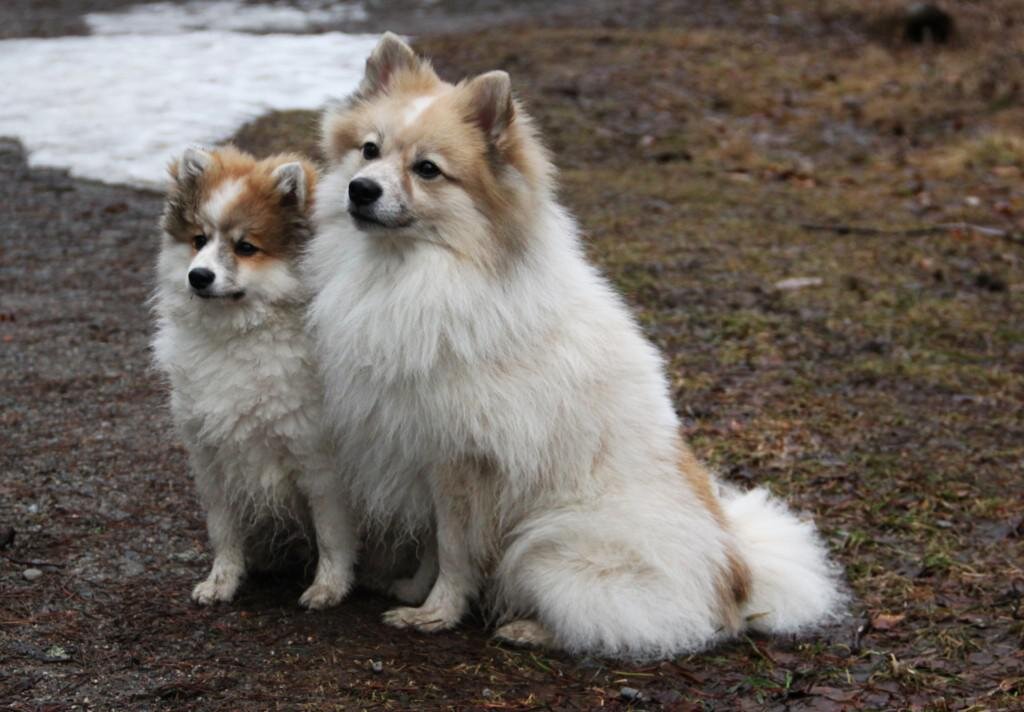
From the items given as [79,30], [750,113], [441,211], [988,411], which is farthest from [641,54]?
[441,211]

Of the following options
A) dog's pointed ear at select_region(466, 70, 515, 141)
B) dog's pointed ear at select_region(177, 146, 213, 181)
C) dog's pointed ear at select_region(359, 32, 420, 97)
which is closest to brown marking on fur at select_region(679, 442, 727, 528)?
dog's pointed ear at select_region(466, 70, 515, 141)

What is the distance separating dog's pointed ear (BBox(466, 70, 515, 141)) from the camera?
4.06 meters

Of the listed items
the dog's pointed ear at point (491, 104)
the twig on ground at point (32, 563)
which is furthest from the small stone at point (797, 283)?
the twig on ground at point (32, 563)

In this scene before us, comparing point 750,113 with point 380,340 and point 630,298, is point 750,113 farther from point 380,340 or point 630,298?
point 380,340

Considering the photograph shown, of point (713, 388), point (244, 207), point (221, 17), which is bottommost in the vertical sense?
point (713, 388)

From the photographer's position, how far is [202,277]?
3.97 metres

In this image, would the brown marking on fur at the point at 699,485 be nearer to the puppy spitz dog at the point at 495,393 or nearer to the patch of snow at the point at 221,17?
the puppy spitz dog at the point at 495,393

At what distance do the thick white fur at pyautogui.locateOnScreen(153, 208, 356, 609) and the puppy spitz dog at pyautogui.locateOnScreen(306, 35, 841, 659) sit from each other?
10 centimetres

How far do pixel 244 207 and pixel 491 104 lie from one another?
88 centimetres

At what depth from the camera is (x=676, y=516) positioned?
4242 mm

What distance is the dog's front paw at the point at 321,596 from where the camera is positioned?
4.32m

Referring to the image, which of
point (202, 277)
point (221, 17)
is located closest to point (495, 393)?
point (202, 277)

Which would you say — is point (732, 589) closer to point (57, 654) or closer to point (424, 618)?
point (424, 618)

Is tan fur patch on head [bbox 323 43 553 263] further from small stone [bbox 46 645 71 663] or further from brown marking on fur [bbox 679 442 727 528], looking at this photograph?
small stone [bbox 46 645 71 663]
